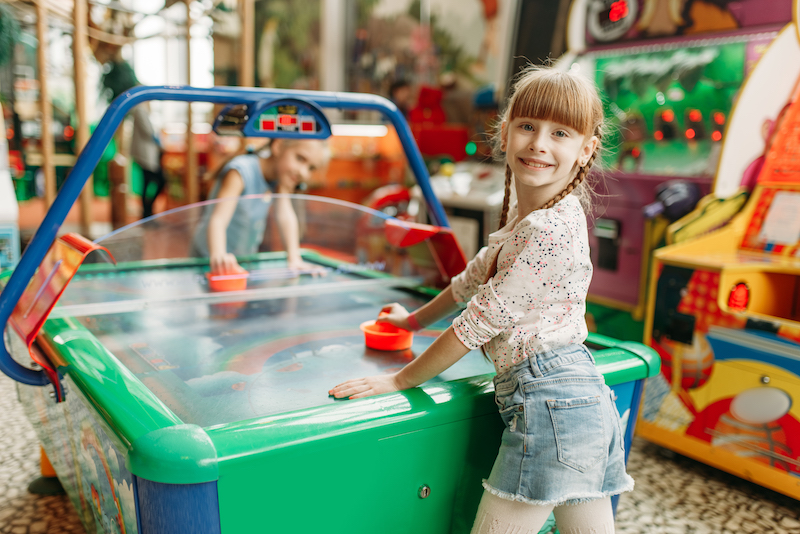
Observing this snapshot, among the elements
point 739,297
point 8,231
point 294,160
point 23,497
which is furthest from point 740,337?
point 8,231

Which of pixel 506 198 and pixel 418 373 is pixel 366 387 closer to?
pixel 418 373

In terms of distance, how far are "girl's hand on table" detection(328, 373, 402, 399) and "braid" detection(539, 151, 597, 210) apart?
43 centimetres

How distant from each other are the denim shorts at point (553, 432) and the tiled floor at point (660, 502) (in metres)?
0.94

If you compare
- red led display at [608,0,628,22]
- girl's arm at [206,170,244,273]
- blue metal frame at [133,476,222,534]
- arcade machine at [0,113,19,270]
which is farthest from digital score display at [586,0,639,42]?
blue metal frame at [133,476,222,534]

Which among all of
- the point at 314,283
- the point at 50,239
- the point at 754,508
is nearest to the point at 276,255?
the point at 314,283

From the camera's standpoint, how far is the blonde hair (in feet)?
3.58

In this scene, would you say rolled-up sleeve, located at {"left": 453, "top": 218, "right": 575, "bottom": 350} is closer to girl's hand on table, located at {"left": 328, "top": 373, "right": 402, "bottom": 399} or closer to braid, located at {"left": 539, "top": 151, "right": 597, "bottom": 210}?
braid, located at {"left": 539, "top": 151, "right": 597, "bottom": 210}

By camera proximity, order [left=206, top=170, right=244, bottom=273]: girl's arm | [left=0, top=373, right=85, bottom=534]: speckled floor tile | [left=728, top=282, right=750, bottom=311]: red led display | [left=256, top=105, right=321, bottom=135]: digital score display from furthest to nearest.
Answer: [left=728, top=282, right=750, bottom=311]: red led display → [left=206, top=170, right=244, bottom=273]: girl's arm → [left=0, top=373, right=85, bottom=534]: speckled floor tile → [left=256, top=105, right=321, bottom=135]: digital score display

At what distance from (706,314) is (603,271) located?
3.84ft

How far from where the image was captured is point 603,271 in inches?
Result: 133

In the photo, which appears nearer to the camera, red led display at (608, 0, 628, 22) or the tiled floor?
the tiled floor

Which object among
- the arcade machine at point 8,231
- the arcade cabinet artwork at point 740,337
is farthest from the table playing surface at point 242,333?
the arcade cabinet artwork at point 740,337

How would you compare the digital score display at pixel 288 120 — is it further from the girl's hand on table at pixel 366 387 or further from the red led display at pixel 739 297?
the red led display at pixel 739 297

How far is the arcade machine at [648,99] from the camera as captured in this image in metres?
2.86
